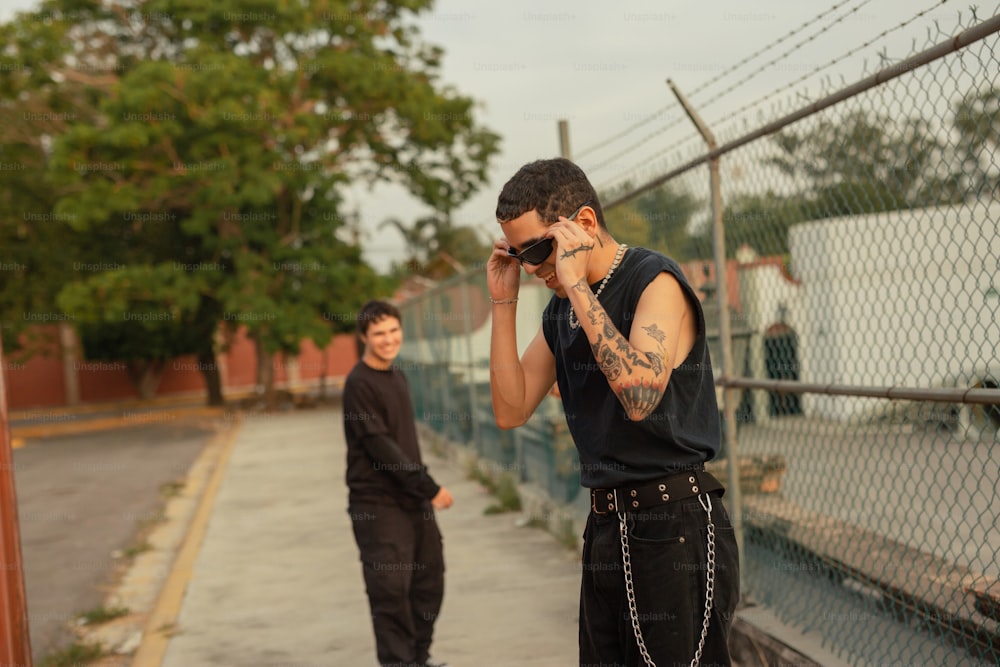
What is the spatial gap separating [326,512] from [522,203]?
8.93 meters

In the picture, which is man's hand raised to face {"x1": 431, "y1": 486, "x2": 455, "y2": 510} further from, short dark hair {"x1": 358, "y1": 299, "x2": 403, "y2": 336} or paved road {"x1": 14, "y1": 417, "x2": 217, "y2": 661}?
paved road {"x1": 14, "y1": 417, "x2": 217, "y2": 661}

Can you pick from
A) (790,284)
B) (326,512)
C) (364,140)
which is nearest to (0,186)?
(364,140)

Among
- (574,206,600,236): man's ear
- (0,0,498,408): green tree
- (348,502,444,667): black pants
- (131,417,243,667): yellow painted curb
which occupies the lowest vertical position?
(131,417,243,667): yellow painted curb

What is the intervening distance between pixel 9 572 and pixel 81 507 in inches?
384

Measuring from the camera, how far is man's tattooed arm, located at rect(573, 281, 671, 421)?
7.63 feet

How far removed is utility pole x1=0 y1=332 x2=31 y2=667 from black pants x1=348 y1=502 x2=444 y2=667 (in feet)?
4.88

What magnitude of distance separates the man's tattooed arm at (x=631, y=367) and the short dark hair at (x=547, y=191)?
1.10 ft

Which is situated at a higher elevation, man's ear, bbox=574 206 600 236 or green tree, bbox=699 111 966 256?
green tree, bbox=699 111 966 256

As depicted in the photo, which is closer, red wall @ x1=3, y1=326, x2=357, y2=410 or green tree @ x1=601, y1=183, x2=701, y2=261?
green tree @ x1=601, y1=183, x2=701, y2=261

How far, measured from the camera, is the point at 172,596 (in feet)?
25.3

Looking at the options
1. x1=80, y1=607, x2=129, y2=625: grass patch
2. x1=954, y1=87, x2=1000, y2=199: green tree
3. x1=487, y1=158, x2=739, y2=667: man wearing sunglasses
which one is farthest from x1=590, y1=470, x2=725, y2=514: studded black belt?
x1=80, y1=607, x2=129, y2=625: grass patch

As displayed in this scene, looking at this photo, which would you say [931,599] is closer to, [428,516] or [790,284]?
[790,284]

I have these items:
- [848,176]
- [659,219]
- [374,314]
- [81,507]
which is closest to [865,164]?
[848,176]

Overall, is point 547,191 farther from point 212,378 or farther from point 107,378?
point 107,378
